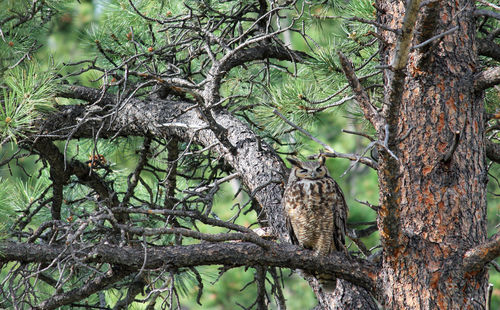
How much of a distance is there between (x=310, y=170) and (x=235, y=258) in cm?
109

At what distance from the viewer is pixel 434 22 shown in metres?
1.86

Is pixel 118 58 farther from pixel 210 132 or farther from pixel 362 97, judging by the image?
pixel 362 97

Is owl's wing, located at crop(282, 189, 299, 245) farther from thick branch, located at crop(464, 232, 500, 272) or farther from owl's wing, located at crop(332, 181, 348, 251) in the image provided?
thick branch, located at crop(464, 232, 500, 272)

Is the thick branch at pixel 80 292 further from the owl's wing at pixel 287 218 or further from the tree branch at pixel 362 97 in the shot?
the tree branch at pixel 362 97

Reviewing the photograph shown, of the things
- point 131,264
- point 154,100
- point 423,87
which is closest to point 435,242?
point 423,87

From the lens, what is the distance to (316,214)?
3.00m

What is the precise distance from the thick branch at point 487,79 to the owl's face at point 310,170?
1.06m

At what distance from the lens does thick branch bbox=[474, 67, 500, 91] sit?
2197 millimetres

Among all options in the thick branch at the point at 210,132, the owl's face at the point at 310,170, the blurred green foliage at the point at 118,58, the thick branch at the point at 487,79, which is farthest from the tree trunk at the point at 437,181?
the owl's face at the point at 310,170

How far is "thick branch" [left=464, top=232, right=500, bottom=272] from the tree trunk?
0.03 metres

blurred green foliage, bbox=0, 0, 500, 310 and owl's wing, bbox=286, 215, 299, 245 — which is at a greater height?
blurred green foliage, bbox=0, 0, 500, 310

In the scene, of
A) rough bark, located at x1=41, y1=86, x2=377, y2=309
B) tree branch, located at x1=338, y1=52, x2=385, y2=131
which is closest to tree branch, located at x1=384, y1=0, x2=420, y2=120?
tree branch, located at x1=338, y1=52, x2=385, y2=131

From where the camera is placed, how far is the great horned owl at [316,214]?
Answer: 9.72 ft

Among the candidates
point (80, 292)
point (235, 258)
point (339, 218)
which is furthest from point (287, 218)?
point (80, 292)
